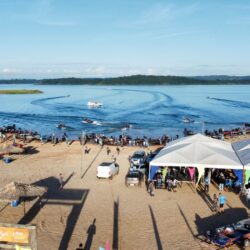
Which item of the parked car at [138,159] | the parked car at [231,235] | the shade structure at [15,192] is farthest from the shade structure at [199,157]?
the shade structure at [15,192]

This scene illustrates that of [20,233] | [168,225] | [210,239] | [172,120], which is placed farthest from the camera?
[172,120]

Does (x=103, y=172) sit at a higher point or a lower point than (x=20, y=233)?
lower

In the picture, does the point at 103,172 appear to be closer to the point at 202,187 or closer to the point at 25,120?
the point at 202,187

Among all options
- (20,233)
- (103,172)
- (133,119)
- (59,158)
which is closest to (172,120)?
(133,119)

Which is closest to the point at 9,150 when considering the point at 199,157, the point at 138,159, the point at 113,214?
the point at 138,159

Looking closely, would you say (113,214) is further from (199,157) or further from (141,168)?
(141,168)
